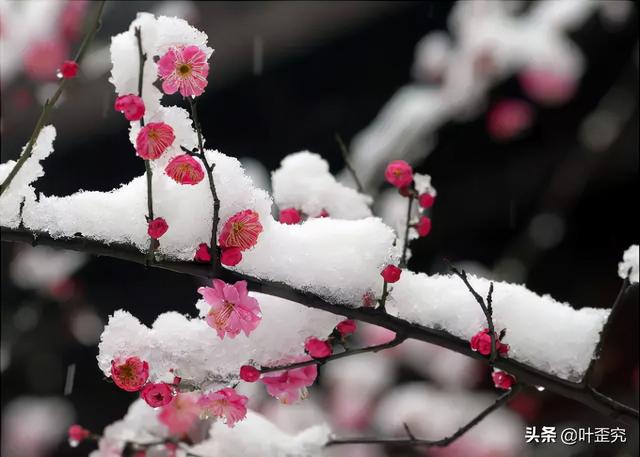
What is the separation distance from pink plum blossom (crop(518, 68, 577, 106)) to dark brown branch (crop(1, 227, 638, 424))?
2.94 meters

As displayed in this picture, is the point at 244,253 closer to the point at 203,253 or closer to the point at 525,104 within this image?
the point at 203,253

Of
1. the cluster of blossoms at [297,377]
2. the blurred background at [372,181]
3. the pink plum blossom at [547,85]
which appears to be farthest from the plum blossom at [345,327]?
the pink plum blossom at [547,85]

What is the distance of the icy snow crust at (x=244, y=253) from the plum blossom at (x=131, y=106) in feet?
0.08

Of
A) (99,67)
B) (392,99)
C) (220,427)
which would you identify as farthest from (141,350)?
(392,99)

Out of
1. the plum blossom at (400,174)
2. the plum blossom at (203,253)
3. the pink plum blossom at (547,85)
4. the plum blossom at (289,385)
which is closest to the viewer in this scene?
the plum blossom at (203,253)

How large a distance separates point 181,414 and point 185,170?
0.54m

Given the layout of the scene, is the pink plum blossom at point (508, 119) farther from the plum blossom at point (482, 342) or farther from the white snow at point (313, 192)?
the plum blossom at point (482, 342)

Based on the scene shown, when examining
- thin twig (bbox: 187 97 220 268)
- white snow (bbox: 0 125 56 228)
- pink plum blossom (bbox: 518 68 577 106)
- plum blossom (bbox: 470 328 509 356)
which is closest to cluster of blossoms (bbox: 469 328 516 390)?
plum blossom (bbox: 470 328 509 356)

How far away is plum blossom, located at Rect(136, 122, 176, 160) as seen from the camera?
2.40 feet

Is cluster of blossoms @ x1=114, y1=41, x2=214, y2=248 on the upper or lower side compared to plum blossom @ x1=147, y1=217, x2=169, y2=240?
upper

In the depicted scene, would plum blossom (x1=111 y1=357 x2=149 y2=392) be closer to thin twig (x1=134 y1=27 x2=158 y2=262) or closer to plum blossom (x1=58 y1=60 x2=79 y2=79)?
thin twig (x1=134 y1=27 x2=158 y2=262)

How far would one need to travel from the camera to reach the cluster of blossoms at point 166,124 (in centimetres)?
74

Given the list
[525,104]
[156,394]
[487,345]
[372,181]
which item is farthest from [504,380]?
[525,104]

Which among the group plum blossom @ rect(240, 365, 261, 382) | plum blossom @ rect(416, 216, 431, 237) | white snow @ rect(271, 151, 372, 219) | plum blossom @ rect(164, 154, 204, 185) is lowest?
plum blossom @ rect(240, 365, 261, 382)
